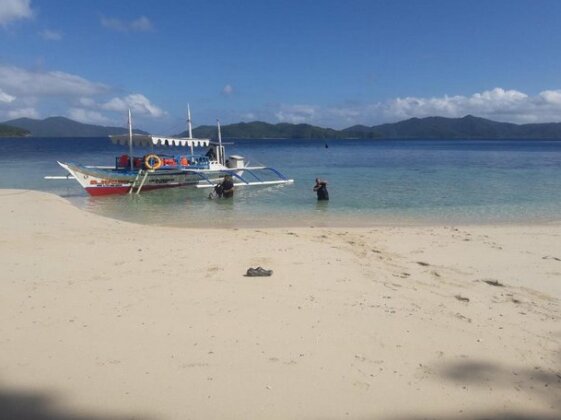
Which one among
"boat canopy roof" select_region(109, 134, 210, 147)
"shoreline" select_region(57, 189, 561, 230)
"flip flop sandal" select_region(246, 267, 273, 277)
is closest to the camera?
"flip flop sandal" select_region(246, 267, 273, 277)

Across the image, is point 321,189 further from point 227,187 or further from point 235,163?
point 235,163

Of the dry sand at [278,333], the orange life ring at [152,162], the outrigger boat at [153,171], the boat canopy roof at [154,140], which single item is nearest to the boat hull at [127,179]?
the outrigger boat at [153,171]

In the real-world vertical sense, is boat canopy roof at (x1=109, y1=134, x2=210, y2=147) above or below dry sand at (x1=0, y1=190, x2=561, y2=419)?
above

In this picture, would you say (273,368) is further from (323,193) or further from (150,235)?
(323,193)

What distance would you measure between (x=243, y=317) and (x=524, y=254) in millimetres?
5898

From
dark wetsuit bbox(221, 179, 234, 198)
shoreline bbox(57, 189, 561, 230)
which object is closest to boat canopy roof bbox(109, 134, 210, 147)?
dark wetsuit bbox(221, 179, 234, 198)

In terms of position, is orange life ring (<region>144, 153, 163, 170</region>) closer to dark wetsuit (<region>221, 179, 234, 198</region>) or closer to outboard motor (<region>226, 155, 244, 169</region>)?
dark wetsuit (<region>221, 179, 234, 198</region>)

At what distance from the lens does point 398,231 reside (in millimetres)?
11367

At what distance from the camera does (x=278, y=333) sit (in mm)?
4664

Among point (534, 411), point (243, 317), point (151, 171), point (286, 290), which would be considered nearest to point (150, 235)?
point (286, 290)

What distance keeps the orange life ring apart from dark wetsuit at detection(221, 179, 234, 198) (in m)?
4.08

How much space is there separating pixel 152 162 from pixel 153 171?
1.61ft

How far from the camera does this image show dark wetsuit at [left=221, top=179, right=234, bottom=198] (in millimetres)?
18953

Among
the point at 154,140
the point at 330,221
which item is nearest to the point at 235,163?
the point at 154,140
